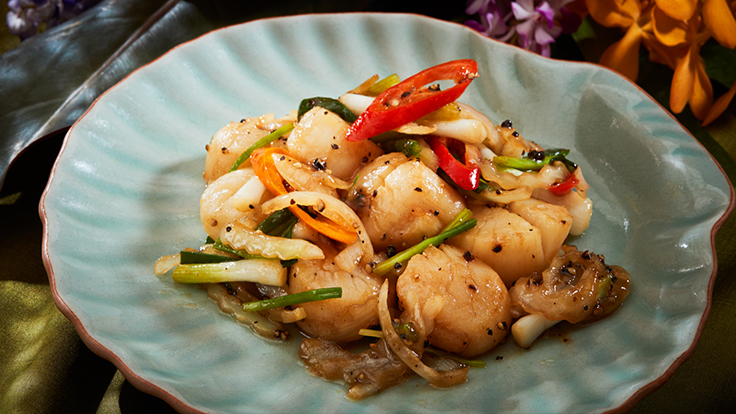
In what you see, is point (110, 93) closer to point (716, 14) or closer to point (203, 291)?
point (203, 291)

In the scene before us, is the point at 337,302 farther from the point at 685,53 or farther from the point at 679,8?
the point at 685,53

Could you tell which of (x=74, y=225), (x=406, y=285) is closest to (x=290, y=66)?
(x=74, y=225)

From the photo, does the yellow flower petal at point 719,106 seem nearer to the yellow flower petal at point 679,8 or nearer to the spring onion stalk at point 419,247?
the yellow flower petal at point 679,8

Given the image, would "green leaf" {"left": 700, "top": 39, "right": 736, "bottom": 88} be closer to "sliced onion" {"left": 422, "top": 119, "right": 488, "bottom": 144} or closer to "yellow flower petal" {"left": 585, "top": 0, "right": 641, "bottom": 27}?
"yellow flower petal" {"left": 585, "top": 0, "right": 641, "bottom": 27}

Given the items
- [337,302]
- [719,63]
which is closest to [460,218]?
[337,302]

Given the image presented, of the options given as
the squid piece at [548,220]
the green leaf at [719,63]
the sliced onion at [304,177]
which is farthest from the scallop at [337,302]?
the green leaf at [719,63]

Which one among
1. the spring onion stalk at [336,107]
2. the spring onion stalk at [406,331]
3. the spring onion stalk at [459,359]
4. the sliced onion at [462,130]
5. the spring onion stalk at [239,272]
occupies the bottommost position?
the spring onion stalk at [459,359]
